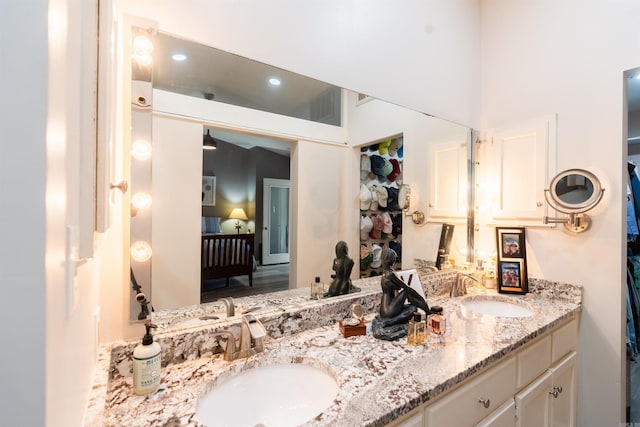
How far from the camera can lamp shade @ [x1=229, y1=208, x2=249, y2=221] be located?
45.1 inches

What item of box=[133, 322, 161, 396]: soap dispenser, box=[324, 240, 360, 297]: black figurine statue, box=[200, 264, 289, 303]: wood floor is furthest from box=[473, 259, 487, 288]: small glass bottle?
box=[133, 322, 161, 396]: soap dispenser

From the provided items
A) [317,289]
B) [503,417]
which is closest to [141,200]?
[317,289]

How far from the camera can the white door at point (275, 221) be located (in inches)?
48.5

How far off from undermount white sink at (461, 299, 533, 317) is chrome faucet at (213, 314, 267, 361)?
1204mm

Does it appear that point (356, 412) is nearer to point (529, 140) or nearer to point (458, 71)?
point (529, 140)

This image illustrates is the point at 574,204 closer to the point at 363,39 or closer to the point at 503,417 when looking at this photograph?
the point at 503,417

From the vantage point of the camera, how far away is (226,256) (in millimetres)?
1138

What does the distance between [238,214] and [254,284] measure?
0.30m

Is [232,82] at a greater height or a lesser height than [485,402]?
greater

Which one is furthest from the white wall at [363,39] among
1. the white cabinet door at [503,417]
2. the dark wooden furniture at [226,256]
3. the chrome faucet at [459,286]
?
the white cabinet door at [503,417]

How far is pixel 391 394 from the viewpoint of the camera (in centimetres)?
79

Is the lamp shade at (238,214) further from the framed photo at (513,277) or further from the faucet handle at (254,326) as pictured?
the framed photo at (513,277)

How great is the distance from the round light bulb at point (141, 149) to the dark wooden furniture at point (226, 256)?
333 mm

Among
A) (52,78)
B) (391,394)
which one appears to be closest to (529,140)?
(391,394)
